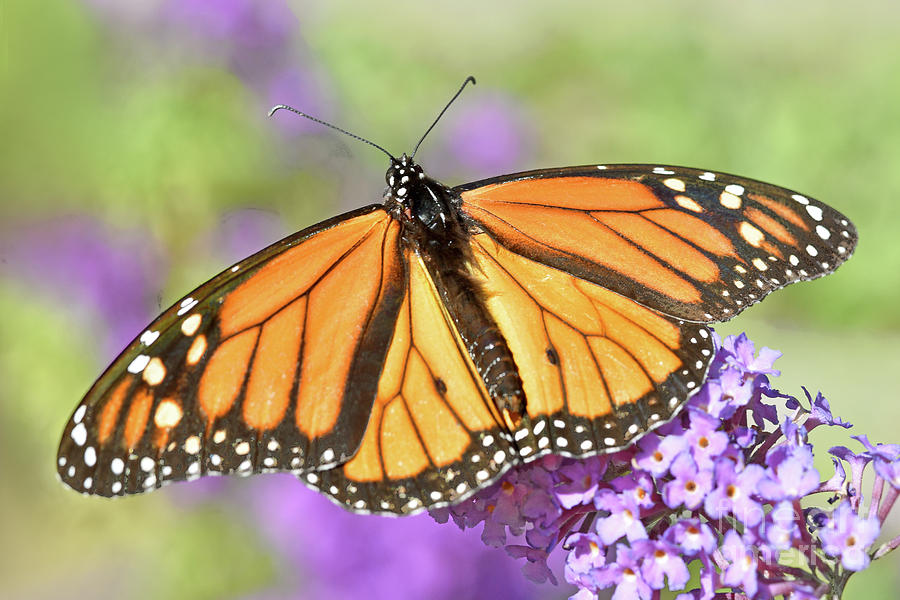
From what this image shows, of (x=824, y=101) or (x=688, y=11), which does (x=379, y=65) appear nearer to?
(x=688, y=11)

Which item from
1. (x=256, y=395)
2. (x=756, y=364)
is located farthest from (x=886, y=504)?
(x=256, y=395)

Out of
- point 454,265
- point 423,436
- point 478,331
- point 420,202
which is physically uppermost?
point 420,202

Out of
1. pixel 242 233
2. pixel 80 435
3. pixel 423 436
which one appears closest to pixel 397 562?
pixel 423 436

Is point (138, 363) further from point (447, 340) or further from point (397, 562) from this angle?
point (397, 562)

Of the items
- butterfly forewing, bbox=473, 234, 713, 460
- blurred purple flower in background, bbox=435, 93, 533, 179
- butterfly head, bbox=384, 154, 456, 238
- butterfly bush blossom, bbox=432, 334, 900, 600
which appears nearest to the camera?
butterfly bush blossom, bbox=432, 334, 900, 600

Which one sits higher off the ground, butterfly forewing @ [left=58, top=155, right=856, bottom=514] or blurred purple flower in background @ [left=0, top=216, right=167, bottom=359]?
blurred purple flower in background @ [left=0, top=216, right=167, bottom=359]

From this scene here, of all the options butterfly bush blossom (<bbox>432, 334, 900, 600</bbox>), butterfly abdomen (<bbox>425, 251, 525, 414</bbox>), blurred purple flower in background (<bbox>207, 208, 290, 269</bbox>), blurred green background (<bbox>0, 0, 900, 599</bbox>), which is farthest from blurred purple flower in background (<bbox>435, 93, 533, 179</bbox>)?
butterfly bush blossom (<bbox>432, 334, 900, 600</bbox>)

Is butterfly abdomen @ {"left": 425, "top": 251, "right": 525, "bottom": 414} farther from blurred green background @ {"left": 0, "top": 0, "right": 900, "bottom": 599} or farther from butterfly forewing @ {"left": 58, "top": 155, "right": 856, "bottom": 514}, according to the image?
blurred green background @ {"left": 0, "top": 0, "right": 900, "bottom": 599}
